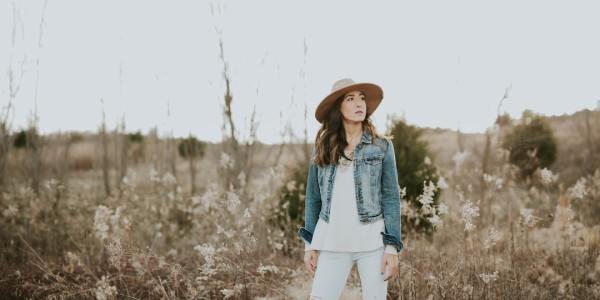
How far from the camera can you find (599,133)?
14469 mm

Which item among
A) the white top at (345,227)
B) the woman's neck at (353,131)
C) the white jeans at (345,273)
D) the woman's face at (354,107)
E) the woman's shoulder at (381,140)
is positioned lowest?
the white jeans at (345,273)

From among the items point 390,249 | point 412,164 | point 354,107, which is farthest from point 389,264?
point 412,164

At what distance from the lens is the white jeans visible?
2572 millimetres

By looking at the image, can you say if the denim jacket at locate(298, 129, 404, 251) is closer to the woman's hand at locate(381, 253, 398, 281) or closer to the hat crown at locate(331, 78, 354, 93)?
the woman's hand at locate(381, 253, 398, 281)

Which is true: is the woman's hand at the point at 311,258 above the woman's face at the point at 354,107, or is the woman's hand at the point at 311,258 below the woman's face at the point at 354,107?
below

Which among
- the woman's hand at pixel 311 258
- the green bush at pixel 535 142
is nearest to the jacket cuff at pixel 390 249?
the woman's hand at pixel 311 258

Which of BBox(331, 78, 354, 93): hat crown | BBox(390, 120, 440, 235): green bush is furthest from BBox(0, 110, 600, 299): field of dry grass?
BBox(331, 78, 354, 93): hat crown

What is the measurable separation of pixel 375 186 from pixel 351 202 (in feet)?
0.50

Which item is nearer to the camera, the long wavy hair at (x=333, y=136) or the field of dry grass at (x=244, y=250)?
the long wavy hair at (x=333, y=136)

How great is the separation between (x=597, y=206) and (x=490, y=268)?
4081 millimetres

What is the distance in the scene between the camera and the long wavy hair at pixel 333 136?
9.03 ft

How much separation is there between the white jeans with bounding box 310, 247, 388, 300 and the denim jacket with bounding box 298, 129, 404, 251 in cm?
12

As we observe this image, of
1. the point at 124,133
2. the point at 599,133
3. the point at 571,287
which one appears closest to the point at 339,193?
the point at 571,287

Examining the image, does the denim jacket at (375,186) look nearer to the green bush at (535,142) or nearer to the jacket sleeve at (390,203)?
the jacket sleeve at (390,203)
